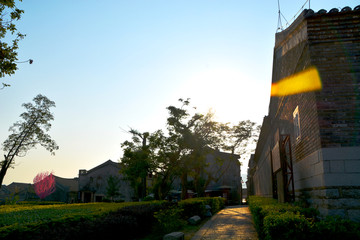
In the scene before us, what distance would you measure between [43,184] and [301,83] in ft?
156

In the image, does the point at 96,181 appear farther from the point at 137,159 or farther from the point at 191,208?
the point at 191,208

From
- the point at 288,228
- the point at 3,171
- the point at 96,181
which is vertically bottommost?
the point at 288,228

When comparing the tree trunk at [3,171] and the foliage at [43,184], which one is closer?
the tree trunk at [3,171]

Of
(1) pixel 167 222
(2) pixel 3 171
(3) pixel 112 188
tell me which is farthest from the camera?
(3) pixel 112 188

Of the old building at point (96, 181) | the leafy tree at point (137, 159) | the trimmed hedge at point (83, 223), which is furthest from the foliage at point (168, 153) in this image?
the old building at point (96, 181)

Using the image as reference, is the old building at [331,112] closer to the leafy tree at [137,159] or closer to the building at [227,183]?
the leafy tree at [137,159]

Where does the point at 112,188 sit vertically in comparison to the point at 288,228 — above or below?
below

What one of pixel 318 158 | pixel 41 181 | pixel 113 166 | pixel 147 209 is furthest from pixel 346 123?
pixel 41 181

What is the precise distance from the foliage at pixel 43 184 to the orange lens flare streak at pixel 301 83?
44.4m

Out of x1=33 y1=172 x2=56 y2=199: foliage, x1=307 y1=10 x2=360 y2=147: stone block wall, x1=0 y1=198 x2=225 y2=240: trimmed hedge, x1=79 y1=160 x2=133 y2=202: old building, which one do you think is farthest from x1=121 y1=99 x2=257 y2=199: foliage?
x1=33 y1=172 x2=56 y2=199: foliage

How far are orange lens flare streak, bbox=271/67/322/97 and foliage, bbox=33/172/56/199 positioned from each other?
44448 millimetres

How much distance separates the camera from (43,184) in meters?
45.2

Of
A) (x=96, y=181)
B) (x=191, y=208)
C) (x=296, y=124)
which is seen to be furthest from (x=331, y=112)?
(x=96, y=181)

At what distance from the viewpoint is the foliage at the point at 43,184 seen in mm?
44594
